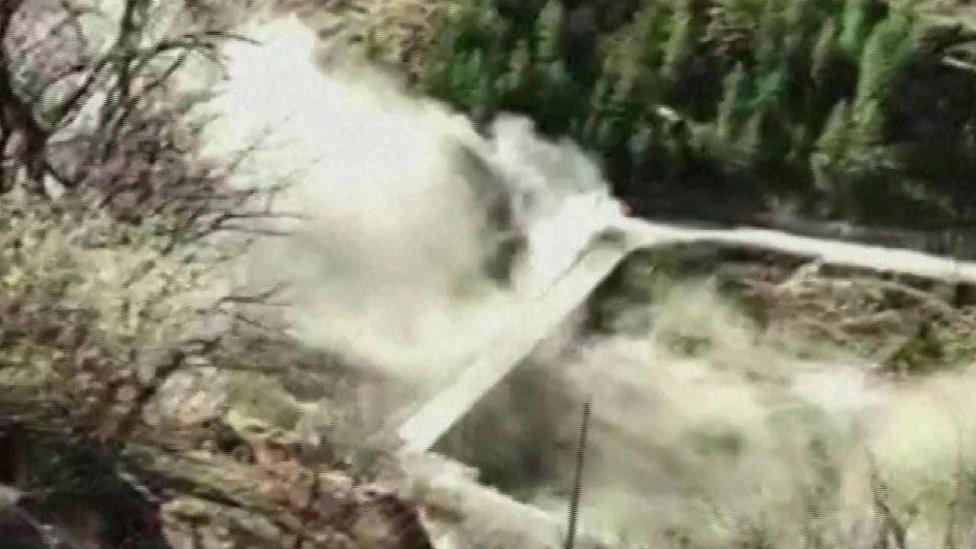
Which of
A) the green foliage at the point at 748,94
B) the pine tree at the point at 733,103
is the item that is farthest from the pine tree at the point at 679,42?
the pine tree at the point at 733,103

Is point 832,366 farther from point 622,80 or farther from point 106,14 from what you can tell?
point 106,14

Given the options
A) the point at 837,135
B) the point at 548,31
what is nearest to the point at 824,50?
the point at 837,135

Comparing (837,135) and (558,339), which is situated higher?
(837,135)

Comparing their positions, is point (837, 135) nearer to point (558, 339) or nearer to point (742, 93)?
point (742, 93)

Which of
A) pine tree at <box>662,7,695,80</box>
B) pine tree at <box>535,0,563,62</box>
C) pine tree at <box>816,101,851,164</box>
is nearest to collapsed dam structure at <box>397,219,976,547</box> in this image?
pine tree at <box>816,101,851,164</box>

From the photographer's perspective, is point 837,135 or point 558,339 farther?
point 837,135

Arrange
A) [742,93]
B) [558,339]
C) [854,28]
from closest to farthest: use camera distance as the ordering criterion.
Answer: [558,339], [854,28], [742,93]

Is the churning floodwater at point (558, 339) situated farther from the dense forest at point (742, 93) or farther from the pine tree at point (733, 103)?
the pine tree at point (733, 103)

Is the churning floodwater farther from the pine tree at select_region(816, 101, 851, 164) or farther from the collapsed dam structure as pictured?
the pine tree at select_region(816, 101, 851, 164)

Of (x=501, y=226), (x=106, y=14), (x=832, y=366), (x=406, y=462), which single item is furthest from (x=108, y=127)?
(x=832, y=366)
